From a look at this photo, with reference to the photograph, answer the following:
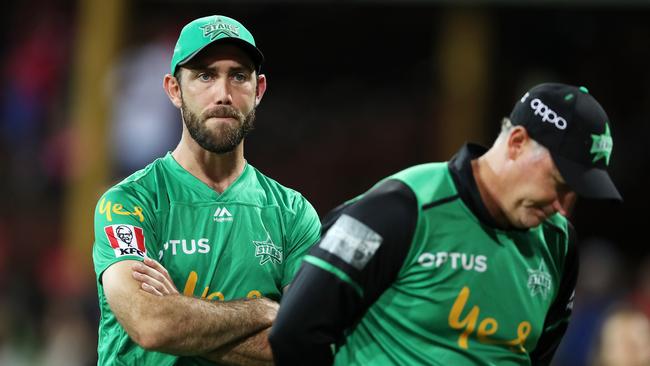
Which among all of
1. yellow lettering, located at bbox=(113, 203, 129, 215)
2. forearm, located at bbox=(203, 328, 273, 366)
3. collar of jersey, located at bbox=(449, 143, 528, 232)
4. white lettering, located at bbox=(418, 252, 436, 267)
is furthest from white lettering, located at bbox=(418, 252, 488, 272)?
yellow lettering, located at bbox=(113, 203, 129, 215)

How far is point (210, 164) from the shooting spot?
16.5ft

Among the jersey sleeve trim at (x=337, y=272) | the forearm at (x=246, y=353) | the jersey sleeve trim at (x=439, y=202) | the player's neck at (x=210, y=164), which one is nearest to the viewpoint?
the jersey sleeve trim at (x=337, y=272)

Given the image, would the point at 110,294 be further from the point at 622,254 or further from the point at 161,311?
the point at 622,254

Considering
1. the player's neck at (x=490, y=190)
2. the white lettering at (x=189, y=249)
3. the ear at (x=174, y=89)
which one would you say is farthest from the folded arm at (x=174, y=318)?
the player's neck at (x=490, y=190)

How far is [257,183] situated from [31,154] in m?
9.73

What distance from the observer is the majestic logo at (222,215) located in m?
4.89

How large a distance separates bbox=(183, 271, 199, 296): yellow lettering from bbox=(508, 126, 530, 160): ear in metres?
1.33

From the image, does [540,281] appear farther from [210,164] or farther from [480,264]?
[210,164]

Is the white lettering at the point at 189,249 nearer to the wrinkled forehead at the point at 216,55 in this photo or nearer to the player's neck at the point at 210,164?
the player's neck at the point at 210,164

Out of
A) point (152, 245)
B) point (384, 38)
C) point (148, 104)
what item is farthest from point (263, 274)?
point (384, 38)

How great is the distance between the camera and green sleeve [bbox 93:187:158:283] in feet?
15.3

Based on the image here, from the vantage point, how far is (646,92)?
47.8ft

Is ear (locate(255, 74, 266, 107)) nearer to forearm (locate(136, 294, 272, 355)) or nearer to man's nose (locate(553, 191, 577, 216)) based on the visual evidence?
forearm (locate(136, 294, 272, 355))

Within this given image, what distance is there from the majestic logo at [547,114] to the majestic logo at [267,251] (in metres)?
1.25
